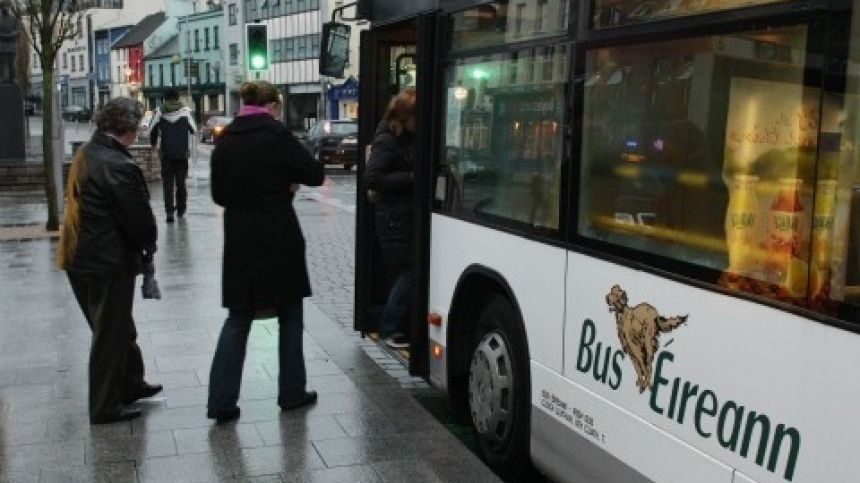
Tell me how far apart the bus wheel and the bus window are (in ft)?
2.85

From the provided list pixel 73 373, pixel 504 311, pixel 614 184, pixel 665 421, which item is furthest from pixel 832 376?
pixel 73 373

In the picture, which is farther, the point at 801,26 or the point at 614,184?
the point at 614,184

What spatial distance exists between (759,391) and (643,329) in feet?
2.07

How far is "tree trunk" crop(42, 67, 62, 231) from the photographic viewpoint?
13.1m

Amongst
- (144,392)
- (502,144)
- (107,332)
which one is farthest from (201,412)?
(502,144)

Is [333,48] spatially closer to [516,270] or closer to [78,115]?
[516,270]

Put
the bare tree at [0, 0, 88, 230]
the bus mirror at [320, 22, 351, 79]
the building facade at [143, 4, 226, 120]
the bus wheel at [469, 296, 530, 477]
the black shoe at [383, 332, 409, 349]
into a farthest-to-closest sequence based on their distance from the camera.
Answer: the building facade at [143, 4, 226, 120] → the bare tree at [0, 0, 88, 230] → the bus mirror at [320, 22, 351, 79] → the black shoe at [383, 332, 409, 349] → the bus wheel at [469, 296, 530, 477]

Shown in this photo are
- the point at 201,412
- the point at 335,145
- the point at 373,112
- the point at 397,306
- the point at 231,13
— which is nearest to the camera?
the point at 201,412

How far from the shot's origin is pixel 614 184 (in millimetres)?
3664

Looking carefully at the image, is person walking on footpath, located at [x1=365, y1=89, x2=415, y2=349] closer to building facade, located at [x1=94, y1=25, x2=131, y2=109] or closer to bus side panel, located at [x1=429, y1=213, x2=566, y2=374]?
bus side panel, located at [x1=429, y1=213, x2=566, y2=374]

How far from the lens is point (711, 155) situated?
3127 millimetres

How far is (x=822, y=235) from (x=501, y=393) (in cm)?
220

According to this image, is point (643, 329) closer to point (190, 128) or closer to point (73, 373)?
point (73, 373)

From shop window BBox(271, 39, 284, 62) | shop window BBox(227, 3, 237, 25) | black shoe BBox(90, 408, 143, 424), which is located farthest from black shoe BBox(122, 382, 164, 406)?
shop window BBox(227, 3, 237, 25)
